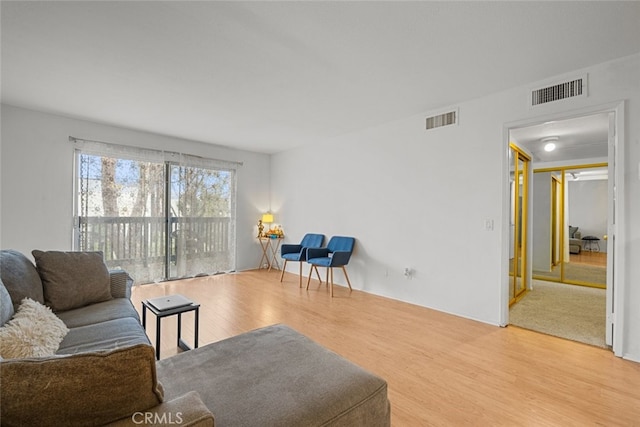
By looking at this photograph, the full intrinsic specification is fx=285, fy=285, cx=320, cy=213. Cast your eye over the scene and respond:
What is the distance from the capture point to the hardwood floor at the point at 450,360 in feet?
5.75

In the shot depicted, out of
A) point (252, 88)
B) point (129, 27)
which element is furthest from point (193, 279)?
Result: point (129, 27)

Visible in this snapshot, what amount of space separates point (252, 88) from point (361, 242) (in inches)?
107

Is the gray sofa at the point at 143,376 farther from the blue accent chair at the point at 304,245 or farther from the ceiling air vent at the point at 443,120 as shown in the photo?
the ceiling air vent at the point at 443,120

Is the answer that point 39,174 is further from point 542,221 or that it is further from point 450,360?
point 542,221

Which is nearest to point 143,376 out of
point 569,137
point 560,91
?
point 560,91

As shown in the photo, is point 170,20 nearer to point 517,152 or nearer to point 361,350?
point 361,350

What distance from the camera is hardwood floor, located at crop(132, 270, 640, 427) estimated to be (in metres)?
1.75

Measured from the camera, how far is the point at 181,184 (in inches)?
199

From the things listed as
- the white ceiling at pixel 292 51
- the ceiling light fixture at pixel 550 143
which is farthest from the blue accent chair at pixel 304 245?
the ceiling light fixture at pixel 550 143

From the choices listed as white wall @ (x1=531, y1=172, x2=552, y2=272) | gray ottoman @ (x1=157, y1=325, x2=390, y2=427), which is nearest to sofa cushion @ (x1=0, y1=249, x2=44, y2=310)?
gray ottoman @ (x1=157, y1=325, x2=390, y2=427)

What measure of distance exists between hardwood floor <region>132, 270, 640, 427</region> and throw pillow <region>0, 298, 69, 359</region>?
3.23ft

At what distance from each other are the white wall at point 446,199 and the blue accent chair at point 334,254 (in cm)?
16

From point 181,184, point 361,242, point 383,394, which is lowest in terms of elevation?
point 383,394

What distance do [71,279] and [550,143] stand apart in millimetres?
6210
